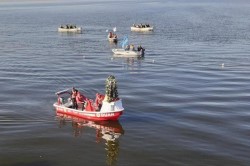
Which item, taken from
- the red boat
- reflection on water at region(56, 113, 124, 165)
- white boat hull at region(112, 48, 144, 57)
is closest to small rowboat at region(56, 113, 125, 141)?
reflection on water at region(56, 113, 124, 165)

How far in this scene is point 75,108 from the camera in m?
36.2

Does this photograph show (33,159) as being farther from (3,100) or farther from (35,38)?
(35,38)

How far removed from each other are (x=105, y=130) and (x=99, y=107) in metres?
2.81

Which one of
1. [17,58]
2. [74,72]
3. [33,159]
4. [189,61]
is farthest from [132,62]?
[33,159]

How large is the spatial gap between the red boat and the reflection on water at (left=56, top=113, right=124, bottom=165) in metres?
0.44

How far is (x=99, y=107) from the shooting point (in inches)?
1368

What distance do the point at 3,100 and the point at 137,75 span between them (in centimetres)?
1917

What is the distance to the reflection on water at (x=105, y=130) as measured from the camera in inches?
1125

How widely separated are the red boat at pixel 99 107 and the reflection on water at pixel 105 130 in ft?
1.45

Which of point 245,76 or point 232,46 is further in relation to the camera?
point 232,46

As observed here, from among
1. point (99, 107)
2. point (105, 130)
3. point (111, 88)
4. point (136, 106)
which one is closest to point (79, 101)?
point (99, 107)

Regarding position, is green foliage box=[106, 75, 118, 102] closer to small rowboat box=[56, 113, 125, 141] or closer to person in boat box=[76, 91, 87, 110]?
small rowboat box=[56, 113, 125, 141]

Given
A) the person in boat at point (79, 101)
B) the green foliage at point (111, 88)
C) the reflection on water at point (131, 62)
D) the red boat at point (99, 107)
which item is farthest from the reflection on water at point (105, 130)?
the reflection on water at point (131, 62)

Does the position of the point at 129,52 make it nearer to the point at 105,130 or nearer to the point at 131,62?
the point at 131,62
